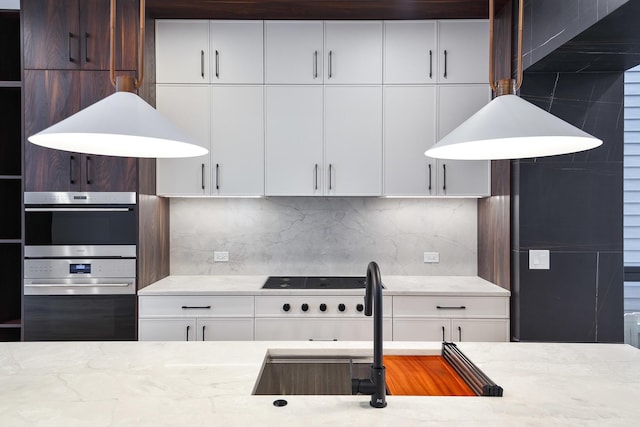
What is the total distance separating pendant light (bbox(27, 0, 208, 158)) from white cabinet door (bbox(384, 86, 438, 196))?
192 centimetres

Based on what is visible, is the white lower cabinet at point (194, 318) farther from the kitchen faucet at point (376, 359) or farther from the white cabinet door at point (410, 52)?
the white cabinet door at point (410, 52)

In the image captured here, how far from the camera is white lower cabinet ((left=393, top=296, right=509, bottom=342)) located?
269 cm

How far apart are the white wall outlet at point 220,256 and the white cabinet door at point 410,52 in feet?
5.85

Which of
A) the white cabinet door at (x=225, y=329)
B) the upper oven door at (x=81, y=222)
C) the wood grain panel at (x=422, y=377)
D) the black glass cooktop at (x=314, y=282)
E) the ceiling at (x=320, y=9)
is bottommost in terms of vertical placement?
the white cabinet door at (x=225, y=329)

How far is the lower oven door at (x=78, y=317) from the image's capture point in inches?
105

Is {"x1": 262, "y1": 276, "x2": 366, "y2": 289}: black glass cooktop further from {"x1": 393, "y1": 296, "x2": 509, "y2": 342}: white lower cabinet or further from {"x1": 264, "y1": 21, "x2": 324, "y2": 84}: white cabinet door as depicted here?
{"x1": 264, "y1": 21, "x2": 324, "y2": 84}: white cabinet door

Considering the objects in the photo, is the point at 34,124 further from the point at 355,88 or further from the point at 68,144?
the point at 355,88

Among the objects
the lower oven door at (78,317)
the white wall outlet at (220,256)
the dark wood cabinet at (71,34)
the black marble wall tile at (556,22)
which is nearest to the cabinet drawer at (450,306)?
the white wall outlet at (220,256)

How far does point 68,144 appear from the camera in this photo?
1216mm

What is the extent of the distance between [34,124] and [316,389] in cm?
247

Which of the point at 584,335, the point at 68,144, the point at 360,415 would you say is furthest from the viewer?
the point at 584,335

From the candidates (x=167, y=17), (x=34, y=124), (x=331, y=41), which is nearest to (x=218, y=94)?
(x=167, y=17)

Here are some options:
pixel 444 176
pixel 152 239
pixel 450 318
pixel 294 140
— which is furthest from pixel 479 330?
pixel 152 239

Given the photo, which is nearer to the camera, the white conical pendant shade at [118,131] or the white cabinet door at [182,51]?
the white conical pendant shade at [118,131]
